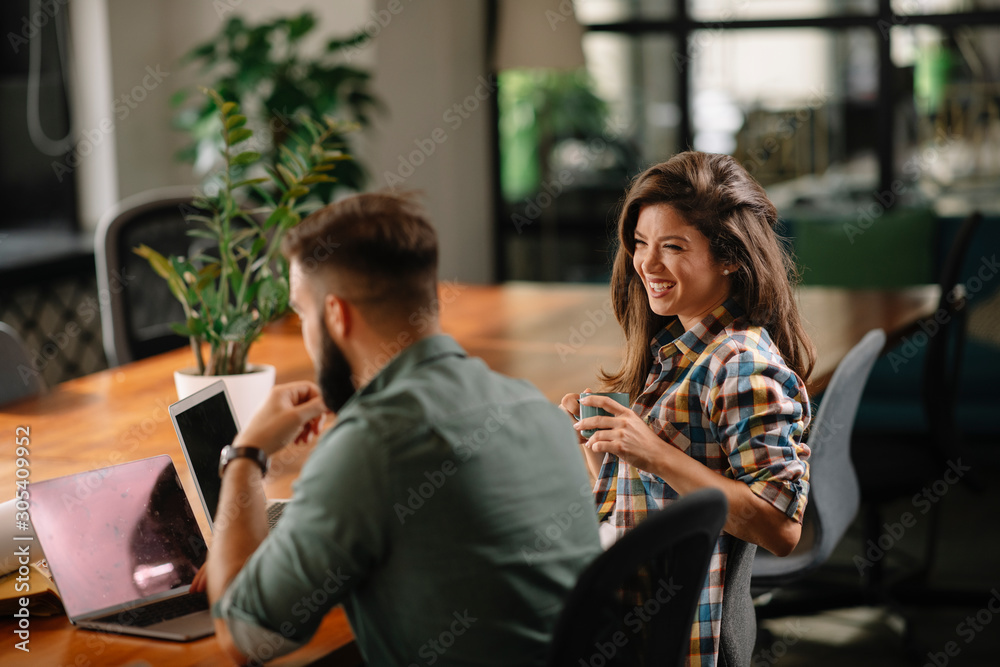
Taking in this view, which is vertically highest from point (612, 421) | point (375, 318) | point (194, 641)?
point (375, 318)

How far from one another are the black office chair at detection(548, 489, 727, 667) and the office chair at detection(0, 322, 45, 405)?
1577 mm

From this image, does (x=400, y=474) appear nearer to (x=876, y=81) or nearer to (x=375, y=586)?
(x=375, y=586)

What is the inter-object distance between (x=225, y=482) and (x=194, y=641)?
185 millimetres

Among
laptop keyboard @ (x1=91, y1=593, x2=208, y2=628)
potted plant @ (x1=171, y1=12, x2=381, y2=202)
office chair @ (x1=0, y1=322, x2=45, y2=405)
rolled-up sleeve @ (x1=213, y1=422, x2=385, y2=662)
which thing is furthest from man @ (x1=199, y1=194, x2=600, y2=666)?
potted plant @ (x1=171, y1=12, x2=381, y2=202)

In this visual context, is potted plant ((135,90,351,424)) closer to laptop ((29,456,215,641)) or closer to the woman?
laptop ((29,456,215,641))

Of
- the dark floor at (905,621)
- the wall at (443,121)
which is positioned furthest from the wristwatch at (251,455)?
the wall at (443,121)

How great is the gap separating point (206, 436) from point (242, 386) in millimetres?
447

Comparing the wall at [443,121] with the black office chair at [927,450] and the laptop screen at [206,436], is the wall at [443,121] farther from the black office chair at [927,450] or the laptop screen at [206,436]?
the laptop screen at [206,436]

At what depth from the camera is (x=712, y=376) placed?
1438 mm

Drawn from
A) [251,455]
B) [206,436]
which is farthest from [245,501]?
[206,436]

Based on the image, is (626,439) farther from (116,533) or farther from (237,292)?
(237,292)

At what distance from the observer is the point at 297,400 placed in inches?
54.9

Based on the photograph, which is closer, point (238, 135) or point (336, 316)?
point (336, 316)

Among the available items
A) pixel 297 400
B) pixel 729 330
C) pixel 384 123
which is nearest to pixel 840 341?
pixel 729 330
